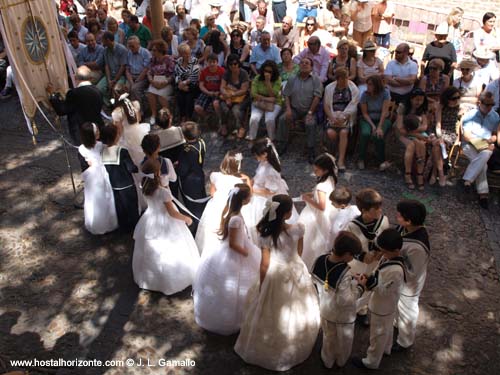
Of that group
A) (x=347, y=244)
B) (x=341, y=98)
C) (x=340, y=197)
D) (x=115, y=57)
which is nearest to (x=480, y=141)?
(x=341, y=98)

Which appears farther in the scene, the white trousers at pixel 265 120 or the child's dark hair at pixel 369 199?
the white trousers at pixel 265 120

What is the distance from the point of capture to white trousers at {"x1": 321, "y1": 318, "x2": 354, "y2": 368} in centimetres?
410

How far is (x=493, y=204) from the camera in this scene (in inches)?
274

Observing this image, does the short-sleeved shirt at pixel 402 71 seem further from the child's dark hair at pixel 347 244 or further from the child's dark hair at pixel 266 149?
the child's dark hair at pixel 347 244

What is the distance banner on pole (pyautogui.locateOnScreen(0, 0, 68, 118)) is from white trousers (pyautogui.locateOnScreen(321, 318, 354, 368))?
4558mm

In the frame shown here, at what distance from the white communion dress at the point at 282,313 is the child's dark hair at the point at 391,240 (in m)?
0.65

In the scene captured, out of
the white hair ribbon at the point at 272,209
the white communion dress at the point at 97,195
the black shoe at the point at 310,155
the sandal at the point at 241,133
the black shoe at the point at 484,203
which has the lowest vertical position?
the black shoe at the point at 484,203

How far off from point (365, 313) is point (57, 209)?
4.39 meters

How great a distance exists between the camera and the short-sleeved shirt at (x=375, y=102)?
760cm

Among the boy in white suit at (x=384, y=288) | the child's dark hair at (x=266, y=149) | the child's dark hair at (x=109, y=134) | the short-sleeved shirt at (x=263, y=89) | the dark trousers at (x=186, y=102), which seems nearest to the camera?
the boy in white suit at (x=384, y=288)

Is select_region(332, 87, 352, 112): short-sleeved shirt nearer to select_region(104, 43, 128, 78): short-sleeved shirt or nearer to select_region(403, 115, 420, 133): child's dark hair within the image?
select_region(403, 115, 420, 133): child's dark hair

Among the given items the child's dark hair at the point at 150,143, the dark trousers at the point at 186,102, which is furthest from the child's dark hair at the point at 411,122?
the child's dark hair at the point at 150,143

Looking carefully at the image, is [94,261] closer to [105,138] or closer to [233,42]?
[105,138]

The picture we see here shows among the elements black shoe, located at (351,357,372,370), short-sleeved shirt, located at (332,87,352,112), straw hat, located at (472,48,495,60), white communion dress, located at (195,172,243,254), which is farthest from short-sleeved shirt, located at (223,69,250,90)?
black shoe, located at (351,357,372,370)
